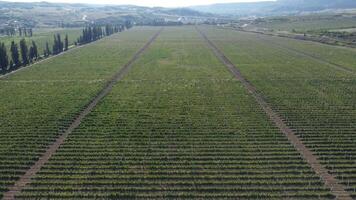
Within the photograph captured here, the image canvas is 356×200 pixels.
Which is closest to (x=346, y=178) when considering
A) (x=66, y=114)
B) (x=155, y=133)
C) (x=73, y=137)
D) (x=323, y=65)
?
(x=155, y=133)

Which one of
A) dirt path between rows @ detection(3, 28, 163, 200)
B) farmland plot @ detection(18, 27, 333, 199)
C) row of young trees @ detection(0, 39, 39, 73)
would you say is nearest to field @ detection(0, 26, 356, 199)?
farmland plot @ detection(18, 27, 333, 199)

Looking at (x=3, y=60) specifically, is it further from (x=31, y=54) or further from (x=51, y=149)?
(x=51, y=149)

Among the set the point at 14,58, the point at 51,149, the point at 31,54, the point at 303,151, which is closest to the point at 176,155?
the point at 303,151

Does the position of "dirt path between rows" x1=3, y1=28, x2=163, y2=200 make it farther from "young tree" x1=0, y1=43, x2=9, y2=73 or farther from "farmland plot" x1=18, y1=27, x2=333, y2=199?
"young tree" x1=0, y1=43, x2=9, y2=73

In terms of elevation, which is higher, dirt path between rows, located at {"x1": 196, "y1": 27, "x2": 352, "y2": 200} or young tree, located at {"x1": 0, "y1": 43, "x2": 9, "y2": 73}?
young tree, located at {"x1": 0, "y1": 43, "x2": 9, "y2": 73}

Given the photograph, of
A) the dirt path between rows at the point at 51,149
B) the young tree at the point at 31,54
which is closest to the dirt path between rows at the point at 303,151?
the dirt path between rows at the point at 51,149

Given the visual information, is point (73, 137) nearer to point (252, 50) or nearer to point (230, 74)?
point (230, 74)

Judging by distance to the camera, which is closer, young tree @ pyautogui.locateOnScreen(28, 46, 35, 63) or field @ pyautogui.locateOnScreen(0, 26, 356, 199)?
field @ pyautogui.locateOnScreen(0, 26, 356, 199)

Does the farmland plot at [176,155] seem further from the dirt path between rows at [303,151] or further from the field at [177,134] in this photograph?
the dirt path between rows at [303,151]
